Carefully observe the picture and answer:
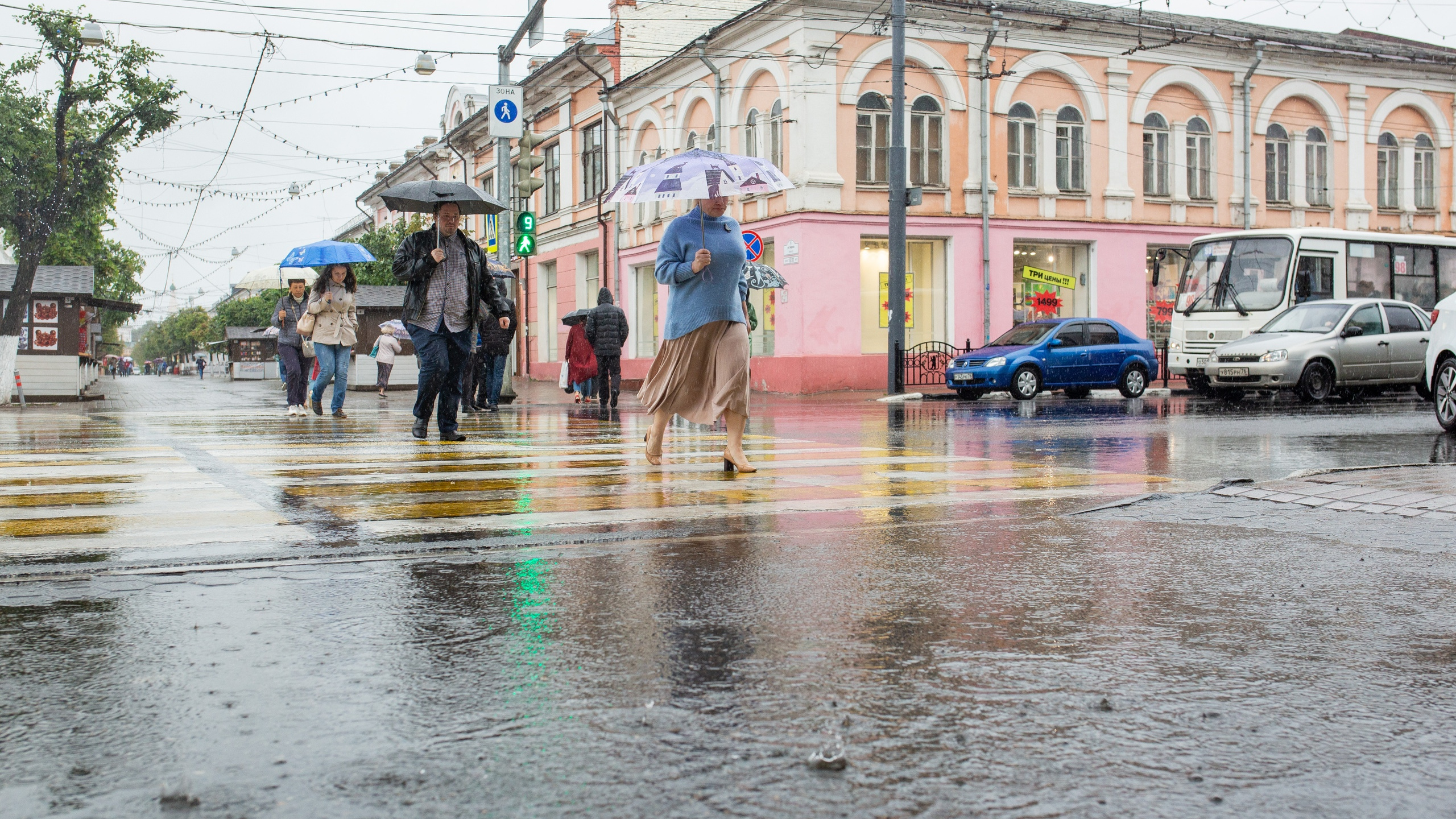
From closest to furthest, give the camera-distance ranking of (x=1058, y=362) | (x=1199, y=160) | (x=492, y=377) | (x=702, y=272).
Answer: (x=702, y=272) → (x=492, y=377) → (x=1058, y=362) → (x=1199, y=160)

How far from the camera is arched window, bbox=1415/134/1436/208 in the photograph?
1332 inches

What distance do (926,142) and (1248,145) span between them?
892 cm

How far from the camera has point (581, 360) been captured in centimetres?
2003

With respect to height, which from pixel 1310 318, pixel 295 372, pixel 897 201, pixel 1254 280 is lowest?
pixel 295 372

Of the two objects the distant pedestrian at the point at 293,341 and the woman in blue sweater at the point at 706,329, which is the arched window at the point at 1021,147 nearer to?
the distant pedestrian at the point at 293,341

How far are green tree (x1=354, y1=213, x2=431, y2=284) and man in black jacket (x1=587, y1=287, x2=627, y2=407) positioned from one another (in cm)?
3246

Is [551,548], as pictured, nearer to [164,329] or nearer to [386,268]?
[386,268]

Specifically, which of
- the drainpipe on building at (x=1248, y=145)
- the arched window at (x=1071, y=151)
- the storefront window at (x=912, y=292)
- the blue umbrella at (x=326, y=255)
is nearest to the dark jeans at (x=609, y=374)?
the blue umbrella at (x=326, y=255)

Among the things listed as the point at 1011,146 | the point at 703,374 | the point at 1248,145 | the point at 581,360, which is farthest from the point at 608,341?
the point at 1248,145

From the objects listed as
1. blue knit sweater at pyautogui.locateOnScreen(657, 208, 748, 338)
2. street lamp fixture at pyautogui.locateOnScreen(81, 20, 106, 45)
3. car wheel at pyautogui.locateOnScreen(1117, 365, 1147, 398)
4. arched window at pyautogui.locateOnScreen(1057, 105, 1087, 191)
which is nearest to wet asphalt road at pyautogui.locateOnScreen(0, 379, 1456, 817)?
blue knit sweater at pyautogui.locateOnScreen(657, 208, 748, 338)

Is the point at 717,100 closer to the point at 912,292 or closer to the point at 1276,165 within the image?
the point at 912,292

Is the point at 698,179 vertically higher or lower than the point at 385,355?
higher

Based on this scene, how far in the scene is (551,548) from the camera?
5.13m

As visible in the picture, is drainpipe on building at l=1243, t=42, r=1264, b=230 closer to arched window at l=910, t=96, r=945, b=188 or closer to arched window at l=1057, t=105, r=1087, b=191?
arched window at l=1057, t=105, r=1087, b=191
